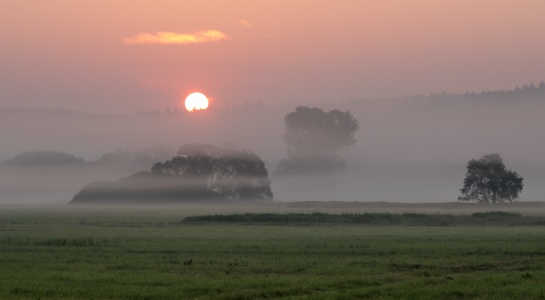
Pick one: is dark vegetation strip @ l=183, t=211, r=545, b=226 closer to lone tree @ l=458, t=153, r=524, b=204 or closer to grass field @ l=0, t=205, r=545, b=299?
grass field @ l=0, t=205, r=545, b=299

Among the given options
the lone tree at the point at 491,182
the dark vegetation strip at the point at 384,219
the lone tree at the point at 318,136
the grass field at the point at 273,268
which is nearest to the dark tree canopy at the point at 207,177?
the lone tree at the point at 318,136

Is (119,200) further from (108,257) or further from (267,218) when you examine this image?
(108,257)

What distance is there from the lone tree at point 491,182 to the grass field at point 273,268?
67.3 metres

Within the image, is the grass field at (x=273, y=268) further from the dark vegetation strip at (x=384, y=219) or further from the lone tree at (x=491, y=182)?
the lone tree at (x=491, y=182)

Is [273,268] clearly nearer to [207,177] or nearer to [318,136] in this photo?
[207,177]

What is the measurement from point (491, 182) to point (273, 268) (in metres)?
88.1

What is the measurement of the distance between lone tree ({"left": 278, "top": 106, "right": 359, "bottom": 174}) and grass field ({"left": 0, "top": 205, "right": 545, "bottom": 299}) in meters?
118

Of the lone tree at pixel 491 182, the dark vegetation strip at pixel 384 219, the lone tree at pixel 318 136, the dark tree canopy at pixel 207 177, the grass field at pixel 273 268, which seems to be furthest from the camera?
the lone tree at pixel 318 136

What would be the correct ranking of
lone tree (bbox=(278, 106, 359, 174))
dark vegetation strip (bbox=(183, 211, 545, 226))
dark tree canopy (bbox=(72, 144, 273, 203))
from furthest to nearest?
lone tree (bbox=(278, 106, 359, 174)) → dark tree canopy (bbox=(72, 144, 273, 203)) → dark vegetation strip (bbox=(183, 211, 545, 226))

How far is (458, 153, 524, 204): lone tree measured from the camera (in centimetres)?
11294

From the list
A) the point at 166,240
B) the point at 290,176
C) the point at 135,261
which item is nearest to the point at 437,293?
the point at 135,261

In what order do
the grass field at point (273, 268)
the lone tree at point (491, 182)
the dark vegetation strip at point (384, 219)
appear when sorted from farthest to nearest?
the lone tree at point (491, 182) < the dark vegetation strip at point (384, 219) < the grass field at point (273, 268)

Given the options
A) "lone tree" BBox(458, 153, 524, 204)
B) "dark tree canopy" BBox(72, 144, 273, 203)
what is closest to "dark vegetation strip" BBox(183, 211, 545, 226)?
"lone tree" BBox(458, 153, 524, 204)

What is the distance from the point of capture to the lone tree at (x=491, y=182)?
11294 cm
